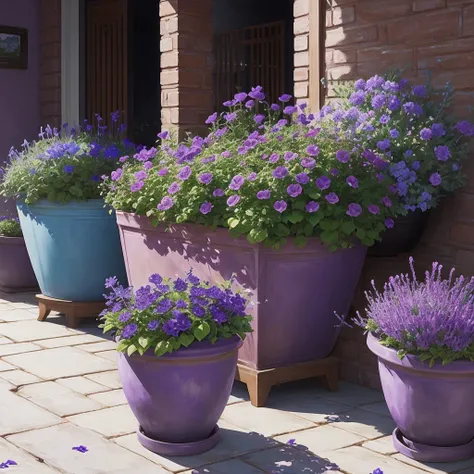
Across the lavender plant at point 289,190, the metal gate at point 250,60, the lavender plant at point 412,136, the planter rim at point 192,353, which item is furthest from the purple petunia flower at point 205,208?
the metal gate at point 250,60

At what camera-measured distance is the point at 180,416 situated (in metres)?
3.40

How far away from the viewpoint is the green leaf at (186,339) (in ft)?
11.0

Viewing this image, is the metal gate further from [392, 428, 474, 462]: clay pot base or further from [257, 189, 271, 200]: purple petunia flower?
[392, 428, 474, 462]: clay pot base

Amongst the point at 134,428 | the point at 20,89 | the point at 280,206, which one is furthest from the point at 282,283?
the point at 20,89

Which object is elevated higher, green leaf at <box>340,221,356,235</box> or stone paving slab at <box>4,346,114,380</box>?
green leaf at <box>340,221,356,235</box>

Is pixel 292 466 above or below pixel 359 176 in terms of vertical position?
below

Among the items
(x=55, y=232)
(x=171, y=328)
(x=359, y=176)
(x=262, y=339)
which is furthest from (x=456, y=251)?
(x=55, y=232)

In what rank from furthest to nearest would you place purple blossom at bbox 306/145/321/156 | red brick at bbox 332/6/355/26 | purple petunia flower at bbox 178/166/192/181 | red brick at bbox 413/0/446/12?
1. red brick at bbox 332/6/355/26
2. purple petunia flower at bbox 178/166/192/181
3. red brick at bbox 413/0/446/12
4. purple blossom at bbox 306/145/321/156

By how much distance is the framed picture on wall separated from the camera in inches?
303

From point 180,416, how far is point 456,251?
1.58 meters

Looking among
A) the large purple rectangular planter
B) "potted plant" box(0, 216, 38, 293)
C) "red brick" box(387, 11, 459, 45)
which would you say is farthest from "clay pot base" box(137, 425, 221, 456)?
"potted plant" box(0, 216, 38, 293)

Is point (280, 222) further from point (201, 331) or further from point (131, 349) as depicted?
point (131, 349)

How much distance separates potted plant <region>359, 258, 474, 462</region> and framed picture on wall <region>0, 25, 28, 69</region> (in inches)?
207

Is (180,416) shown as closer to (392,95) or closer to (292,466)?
(292,466)
